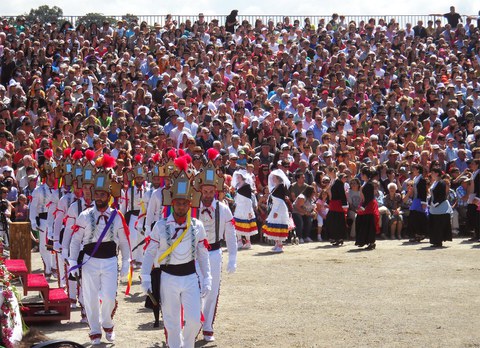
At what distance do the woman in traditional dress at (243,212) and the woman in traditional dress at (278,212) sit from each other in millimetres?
343

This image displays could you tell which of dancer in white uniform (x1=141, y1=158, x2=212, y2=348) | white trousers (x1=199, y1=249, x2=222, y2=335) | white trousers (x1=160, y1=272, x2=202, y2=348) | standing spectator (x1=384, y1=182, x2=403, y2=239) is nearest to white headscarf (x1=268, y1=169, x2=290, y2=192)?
standing spectator (x1=384, y1=182, x2=403, y2=239)

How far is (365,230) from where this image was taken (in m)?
20.3

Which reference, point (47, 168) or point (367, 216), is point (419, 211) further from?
point (47, 168)

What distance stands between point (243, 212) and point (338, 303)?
22.3ft

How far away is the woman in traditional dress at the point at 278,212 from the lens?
792 inches

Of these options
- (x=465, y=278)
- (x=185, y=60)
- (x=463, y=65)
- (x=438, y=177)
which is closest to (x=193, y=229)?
(x=465, y=278)

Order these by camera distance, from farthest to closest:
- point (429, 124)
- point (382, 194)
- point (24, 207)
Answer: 1. point (429, 124)
2. point (382, 194)
3. point (24, 207)

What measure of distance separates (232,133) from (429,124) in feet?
18.9

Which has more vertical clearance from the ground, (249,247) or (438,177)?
(438,177)

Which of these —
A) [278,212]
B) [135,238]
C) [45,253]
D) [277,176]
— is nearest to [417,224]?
[278,212]

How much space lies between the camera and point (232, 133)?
2336 cm

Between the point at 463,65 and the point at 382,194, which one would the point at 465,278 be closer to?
the point at 382,194

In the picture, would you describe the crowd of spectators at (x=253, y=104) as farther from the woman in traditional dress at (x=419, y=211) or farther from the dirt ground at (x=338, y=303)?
the dirt ground at (x=338, y=303)

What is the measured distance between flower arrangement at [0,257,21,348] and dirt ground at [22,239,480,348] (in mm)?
2387
